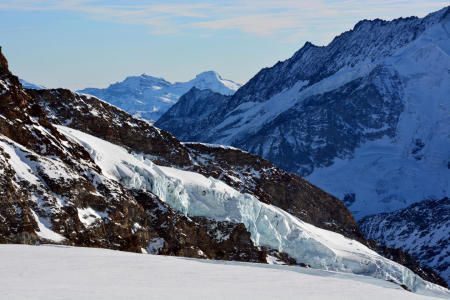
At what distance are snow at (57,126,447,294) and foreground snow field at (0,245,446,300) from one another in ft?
212

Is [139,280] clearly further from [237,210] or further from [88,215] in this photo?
[237,210]

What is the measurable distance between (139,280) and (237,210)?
90.8 meters

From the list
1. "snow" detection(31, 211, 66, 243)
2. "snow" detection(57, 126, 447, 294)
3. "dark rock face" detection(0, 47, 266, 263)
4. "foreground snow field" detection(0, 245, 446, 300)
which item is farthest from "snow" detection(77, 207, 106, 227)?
"foreground snow field" detection(0, 245, 446, 300)

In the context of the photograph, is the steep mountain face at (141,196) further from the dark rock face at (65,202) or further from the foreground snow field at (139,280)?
the foreground snow field at (139,280)

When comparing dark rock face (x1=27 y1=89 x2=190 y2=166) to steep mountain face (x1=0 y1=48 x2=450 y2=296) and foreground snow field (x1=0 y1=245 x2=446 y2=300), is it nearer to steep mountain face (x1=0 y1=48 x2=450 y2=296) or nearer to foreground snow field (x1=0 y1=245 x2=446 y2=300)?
steep mountain face (x1=0 y1=48 x2=450 y2=296)

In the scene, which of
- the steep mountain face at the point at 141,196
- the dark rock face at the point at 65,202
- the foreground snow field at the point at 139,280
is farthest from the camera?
the steep mountain face at the point at 141,196

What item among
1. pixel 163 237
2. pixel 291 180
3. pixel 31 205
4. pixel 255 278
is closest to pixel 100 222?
pixel 31 205

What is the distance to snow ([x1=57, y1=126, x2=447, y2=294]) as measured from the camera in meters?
118

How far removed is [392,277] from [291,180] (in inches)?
1838

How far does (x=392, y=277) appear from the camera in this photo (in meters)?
151

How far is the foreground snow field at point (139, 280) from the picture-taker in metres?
34.6

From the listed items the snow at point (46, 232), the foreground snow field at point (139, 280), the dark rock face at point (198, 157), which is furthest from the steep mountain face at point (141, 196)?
the foreground snow field at point (139, 280)

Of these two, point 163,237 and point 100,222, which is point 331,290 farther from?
point 163,237

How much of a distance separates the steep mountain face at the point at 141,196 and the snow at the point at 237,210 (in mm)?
216
